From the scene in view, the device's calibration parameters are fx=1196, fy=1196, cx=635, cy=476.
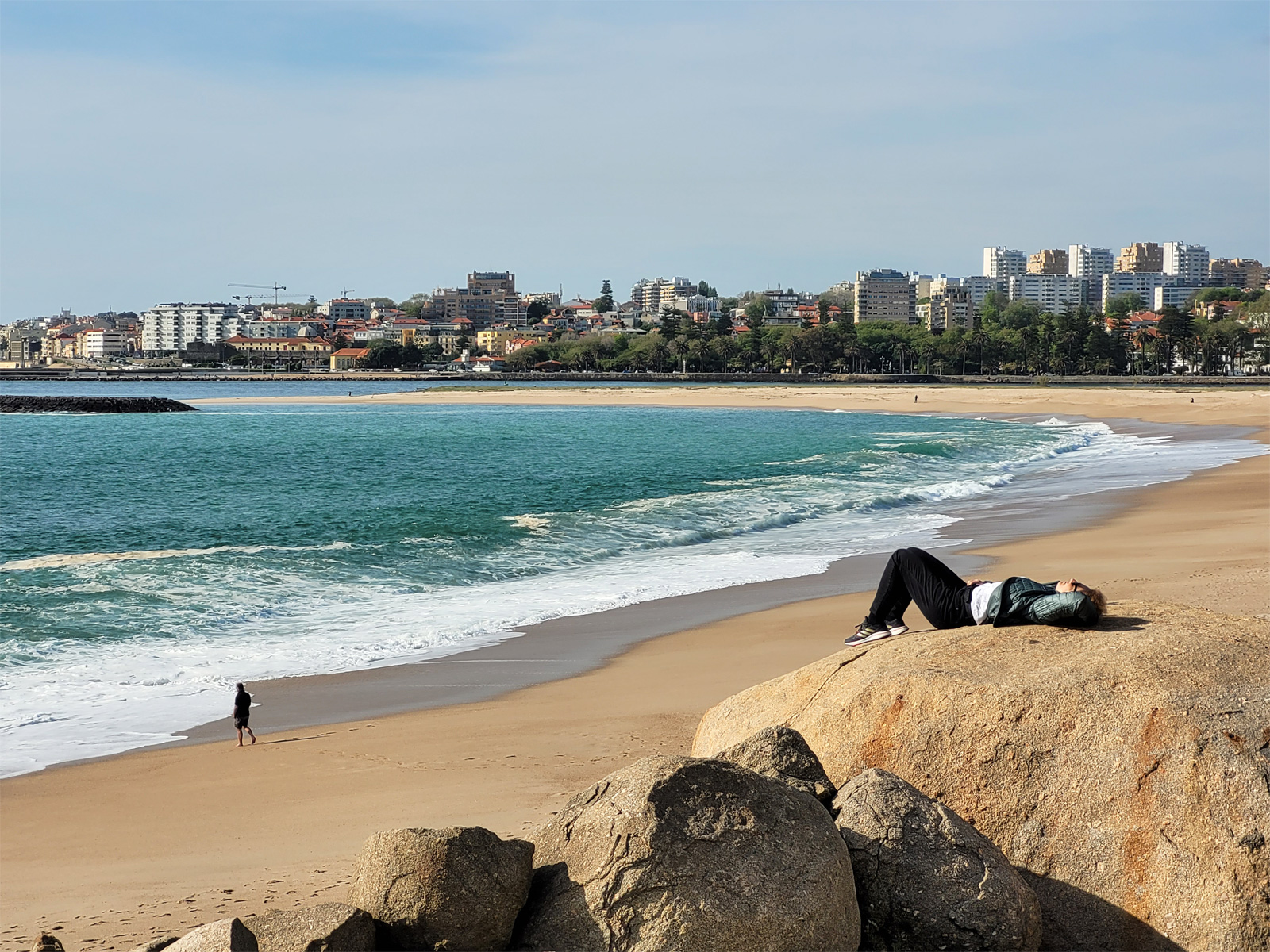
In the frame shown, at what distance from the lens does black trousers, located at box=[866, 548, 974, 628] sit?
6.37 metres

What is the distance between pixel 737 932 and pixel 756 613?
30.3 feet

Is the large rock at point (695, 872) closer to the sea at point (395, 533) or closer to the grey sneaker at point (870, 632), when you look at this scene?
the grey sneaker at point (870, 632)

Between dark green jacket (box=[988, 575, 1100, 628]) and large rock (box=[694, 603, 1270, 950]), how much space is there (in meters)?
0.11

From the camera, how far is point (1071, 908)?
4.71 meters

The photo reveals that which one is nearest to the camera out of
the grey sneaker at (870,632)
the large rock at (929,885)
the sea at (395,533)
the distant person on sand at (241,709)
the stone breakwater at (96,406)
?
the large rock at (929,885)

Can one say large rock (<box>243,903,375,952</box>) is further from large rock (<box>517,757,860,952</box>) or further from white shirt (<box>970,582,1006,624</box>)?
white shirt (<box>970,582,1006,624</box>)

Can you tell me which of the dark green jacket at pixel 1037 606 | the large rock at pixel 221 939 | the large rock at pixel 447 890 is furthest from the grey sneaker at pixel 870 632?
the large rock at pixel 221 939

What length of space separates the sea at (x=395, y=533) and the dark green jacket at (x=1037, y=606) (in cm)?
619

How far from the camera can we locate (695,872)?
3965 millimetres

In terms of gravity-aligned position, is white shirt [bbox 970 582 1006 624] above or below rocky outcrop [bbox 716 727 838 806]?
above

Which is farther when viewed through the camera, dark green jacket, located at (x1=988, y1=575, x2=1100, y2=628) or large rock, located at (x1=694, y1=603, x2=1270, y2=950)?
dark green jacket, located at (x1=988, y1=575, x2=1100, y2=628)

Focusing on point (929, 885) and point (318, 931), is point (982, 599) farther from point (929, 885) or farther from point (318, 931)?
point (318, 931)

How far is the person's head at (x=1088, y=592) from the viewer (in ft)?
18.7

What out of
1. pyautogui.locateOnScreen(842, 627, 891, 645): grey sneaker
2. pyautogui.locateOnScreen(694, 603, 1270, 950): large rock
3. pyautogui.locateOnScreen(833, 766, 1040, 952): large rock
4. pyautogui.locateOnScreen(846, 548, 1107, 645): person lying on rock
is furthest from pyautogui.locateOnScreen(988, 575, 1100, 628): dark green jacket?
pyautogui.locateOnScreen(833, 766, 1040, 952): large rock
